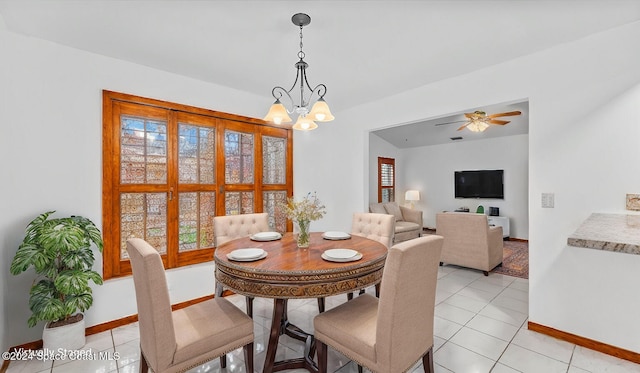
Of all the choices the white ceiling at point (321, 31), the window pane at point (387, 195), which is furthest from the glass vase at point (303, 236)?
the window pane at point (387, 195)

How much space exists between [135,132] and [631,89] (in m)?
4.20

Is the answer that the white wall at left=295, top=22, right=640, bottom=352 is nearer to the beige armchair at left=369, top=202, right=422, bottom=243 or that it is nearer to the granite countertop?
the granite countertop

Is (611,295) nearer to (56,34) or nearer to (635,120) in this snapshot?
(635,120)

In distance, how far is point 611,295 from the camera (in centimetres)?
212

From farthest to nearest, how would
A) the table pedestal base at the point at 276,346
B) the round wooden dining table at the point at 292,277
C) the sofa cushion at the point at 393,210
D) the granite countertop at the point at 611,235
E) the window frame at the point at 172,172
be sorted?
the sofa cushion at the point at 393,210 → the window frame at the point at 172,172 → the table pedestal base at the point at 276,346 → the round wooden dining table at the point at 292,277 → the granite countertop at the point at 611,235

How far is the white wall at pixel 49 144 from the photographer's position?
215 centimetres

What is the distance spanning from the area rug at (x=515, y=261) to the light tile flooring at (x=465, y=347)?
113cm

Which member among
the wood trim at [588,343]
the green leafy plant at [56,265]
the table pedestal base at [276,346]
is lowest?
the wood trim at [588,343]

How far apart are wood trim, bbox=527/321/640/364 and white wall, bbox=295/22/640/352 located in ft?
0.11

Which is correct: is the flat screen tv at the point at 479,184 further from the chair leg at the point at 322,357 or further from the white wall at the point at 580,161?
the chair leg at the point at 322,357

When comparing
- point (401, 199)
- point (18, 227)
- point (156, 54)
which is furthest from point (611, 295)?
point (401, 199)

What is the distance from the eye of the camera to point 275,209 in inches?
154

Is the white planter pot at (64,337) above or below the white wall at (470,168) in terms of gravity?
below

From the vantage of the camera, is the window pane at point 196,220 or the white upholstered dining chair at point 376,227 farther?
the window pane at point 196,220
